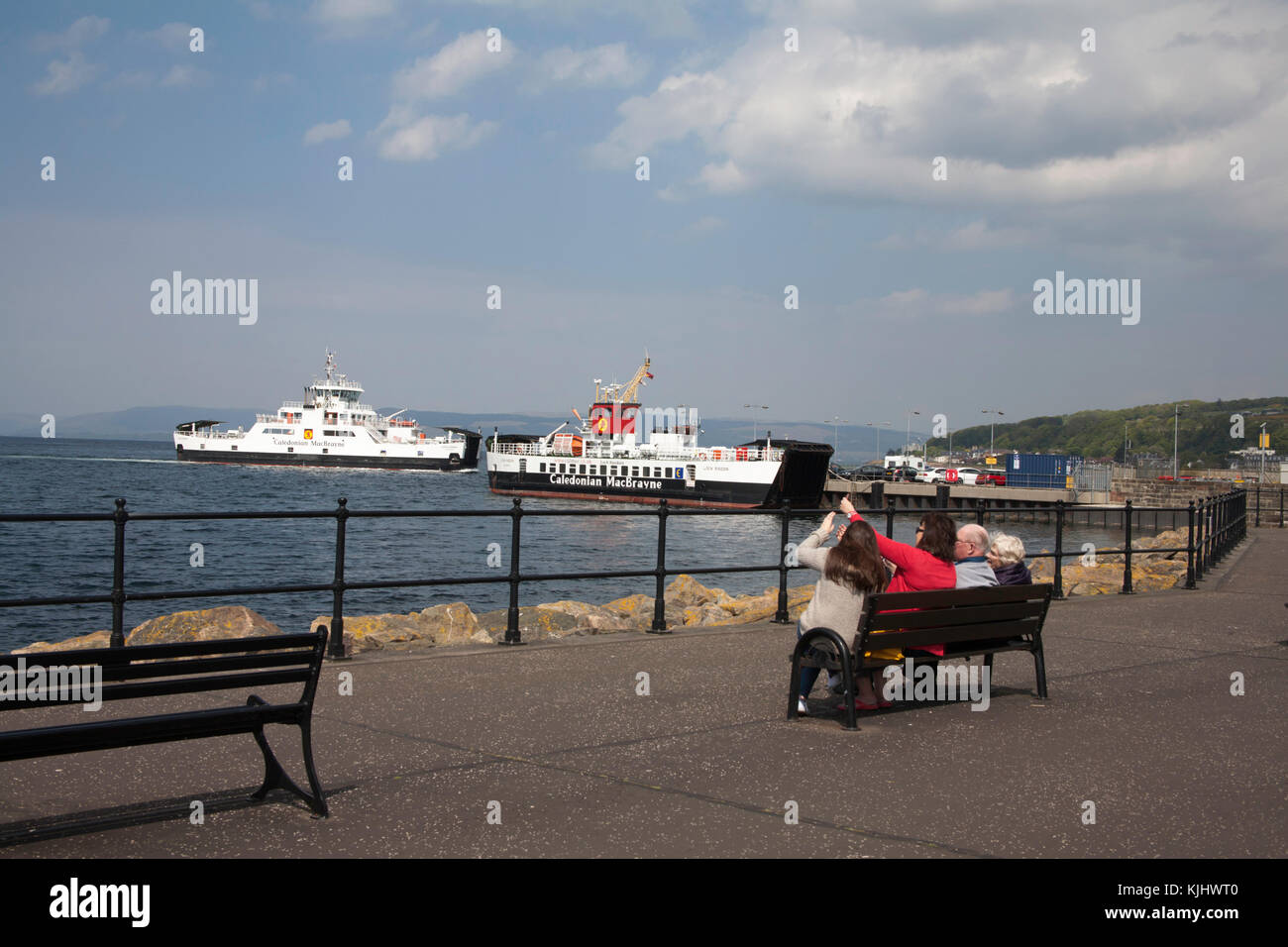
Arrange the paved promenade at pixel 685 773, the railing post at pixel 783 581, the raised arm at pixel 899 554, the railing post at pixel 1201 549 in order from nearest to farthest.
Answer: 1. the paved promenade at pixel 685 773
2. the raised arm at pixel 899 554
3. the railing post at pixel 783 581
4. the railing post at pixel 1201 549

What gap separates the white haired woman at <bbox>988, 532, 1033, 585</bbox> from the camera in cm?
815

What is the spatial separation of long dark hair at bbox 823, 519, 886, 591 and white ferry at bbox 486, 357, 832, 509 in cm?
6475

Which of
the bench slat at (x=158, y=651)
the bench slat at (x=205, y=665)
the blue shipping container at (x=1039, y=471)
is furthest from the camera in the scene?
the blue shipping container at (x=1039, y=471)

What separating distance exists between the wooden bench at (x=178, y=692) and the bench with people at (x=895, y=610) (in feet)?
10.1

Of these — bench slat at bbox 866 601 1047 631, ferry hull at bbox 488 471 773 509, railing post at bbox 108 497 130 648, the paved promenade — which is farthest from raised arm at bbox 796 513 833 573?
ferry hull at bbox 488 471 773 509

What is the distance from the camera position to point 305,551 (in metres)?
39.4

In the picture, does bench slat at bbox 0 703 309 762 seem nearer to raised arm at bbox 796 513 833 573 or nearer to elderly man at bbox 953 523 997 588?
raised arm at bbox 796 513 833 573

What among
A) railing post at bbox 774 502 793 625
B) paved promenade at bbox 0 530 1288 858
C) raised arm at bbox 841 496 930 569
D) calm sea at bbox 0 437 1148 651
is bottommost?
calm sea at bbox 0 437 1148 651

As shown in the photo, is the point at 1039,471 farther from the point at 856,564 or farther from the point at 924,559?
the point at 856,564

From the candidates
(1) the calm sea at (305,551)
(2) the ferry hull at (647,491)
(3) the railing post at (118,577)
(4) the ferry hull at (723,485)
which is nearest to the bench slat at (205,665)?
(3) the railing post at (118,577)

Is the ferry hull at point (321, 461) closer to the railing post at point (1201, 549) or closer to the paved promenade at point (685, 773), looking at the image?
the railing post at point (1201, 549)

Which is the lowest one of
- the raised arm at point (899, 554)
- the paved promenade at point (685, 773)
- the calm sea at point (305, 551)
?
the calm sea at point (305, 551)

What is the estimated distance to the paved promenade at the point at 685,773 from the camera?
179 inches
